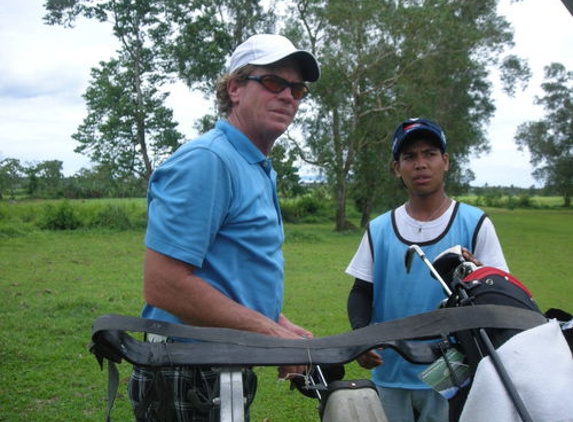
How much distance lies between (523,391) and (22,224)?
80.0 feet

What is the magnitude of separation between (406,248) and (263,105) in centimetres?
93

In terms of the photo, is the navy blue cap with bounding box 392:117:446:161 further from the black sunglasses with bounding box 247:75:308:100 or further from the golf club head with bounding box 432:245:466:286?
the golf club head with bounding box 432:245:466:286

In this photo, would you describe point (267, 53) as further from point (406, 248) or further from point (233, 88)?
point (406, 248)

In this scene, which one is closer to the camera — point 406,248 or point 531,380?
point 531,380

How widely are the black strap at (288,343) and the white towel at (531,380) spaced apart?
0.41ft

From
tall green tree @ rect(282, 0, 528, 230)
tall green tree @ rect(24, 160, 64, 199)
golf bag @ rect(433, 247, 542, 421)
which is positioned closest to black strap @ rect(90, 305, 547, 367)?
golf bag @ rect(433, 247, 542, 421)

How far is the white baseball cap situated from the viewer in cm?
204

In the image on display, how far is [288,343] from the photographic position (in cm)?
143

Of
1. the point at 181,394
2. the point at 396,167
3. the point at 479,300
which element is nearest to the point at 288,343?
the point at 479,300

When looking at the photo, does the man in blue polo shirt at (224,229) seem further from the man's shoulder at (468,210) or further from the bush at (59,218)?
the bush at (59,218)

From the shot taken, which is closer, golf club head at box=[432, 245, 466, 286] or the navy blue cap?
golf club head at box=[432, 245, 466, 286]

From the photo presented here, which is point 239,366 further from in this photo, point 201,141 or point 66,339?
point 66,339

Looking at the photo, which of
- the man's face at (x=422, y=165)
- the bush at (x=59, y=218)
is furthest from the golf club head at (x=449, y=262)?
the bush at (x=59, y=218)

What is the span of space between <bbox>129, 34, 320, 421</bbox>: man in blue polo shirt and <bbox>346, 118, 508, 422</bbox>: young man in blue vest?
577mm
